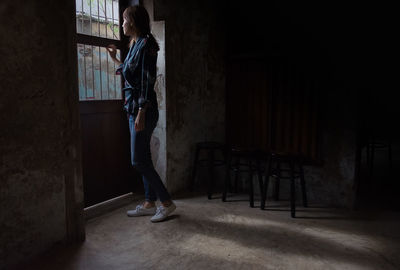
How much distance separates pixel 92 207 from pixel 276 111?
221 cm

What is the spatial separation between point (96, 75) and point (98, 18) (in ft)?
1.79

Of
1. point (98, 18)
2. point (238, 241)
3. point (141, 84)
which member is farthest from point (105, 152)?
point (238, 241)

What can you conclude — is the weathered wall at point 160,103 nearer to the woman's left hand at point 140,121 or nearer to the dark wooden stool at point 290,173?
the woman's left hand at point 140,121

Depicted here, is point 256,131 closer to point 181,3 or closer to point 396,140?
point 181,3

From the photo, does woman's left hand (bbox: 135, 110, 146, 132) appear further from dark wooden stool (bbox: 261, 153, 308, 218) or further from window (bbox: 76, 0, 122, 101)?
dark wooden stool (bbox: 261, 153, 308, 218)

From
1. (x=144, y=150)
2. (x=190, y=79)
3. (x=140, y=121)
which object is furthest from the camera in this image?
(x=190, y=79)

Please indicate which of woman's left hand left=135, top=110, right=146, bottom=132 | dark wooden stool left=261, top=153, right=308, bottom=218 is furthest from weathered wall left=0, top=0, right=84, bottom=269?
dark wooden stool left=261, top=153, right=308, bottom=218

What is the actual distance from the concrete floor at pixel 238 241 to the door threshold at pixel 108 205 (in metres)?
0.09

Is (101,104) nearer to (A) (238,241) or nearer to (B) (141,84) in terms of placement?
(B) (141,84)

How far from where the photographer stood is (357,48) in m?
3.35

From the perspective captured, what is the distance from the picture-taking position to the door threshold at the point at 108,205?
3229 mm

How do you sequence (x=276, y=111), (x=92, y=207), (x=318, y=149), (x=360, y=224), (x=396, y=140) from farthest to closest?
(x=396, y=140)
(x=276, y=111)
(x=318, y=149)
(x=92, y=207)
(x=360, y=224)

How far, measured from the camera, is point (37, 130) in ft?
7.62

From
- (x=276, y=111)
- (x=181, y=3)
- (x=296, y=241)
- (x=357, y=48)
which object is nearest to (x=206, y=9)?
(x=181, y=3)
